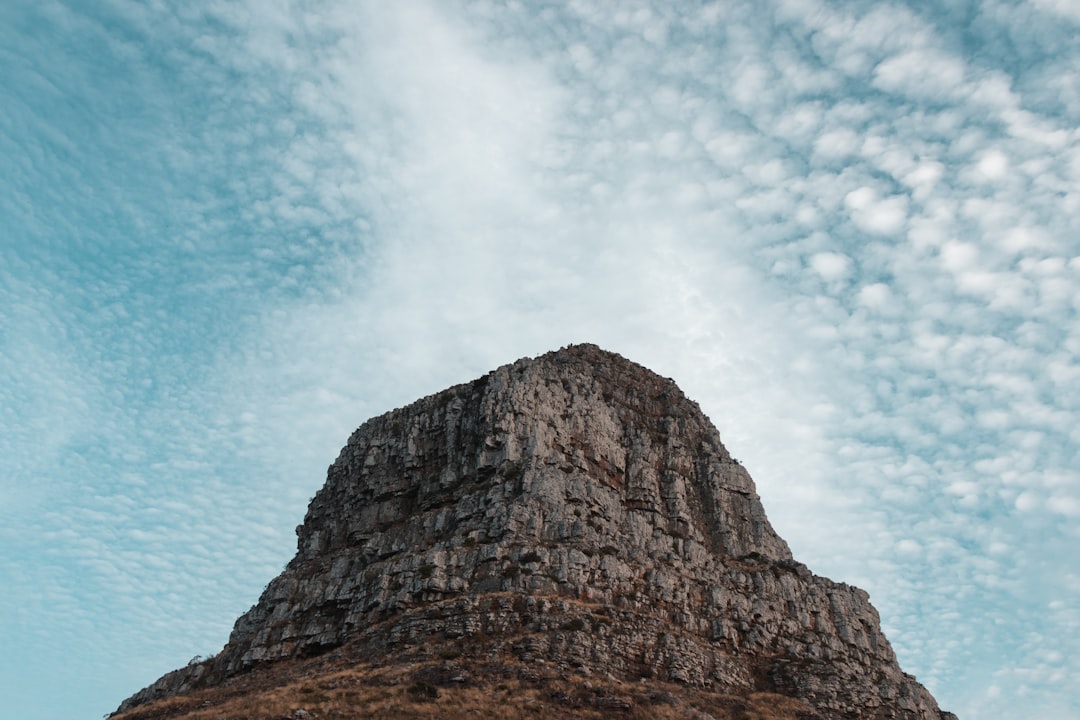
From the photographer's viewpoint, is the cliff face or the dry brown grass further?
the cliff face

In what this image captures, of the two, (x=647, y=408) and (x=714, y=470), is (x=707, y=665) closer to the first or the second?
(x=714, y=470)

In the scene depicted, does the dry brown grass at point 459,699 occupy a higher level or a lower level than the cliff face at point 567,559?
lower

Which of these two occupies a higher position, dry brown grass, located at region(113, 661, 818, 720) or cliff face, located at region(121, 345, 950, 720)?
cliff face, located at region(121, 345, 950, 720)

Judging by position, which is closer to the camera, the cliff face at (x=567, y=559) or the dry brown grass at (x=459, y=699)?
the dry brown grass at (x=459, y=699)

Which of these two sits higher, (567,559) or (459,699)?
(567,559)

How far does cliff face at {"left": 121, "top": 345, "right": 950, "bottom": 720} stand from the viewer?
68.7 metres

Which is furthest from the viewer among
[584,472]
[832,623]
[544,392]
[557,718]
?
[544,392]

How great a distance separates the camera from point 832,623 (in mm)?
80625

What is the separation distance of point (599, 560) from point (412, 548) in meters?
17.8

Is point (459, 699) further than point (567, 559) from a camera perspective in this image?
No

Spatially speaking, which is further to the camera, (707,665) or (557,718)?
(707,665)

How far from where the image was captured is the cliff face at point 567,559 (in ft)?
225

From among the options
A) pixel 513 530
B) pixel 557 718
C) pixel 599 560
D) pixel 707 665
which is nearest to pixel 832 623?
pixel 707 665

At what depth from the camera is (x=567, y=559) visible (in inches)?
2908
